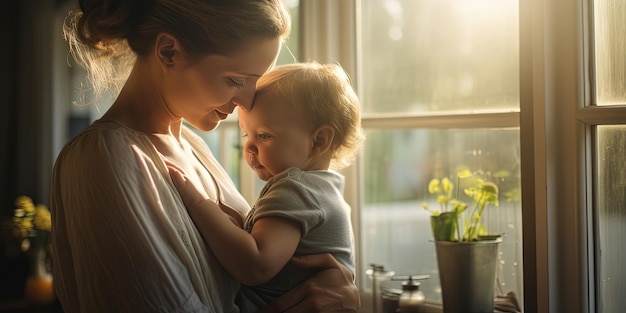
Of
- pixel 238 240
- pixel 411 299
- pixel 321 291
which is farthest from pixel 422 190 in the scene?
pixel 238 240

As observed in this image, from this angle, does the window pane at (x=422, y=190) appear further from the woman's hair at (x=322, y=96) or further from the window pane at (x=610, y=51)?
the woman's hair at (x=322, y=96)

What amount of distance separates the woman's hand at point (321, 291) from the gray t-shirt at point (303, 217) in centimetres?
3

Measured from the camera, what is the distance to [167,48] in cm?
142

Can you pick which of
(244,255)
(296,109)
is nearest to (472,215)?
(296,109)

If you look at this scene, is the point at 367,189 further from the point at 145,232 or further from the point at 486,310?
the point at 145,232

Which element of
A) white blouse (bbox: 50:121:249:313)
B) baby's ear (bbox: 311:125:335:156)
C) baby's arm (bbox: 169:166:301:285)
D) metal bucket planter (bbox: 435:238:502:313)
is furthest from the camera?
metal bucket planter (bbox: 435:238:502:313)

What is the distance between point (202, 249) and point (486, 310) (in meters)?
0.83

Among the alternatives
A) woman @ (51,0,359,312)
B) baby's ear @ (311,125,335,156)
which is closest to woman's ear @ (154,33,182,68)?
woman @ (51,0,359,312)

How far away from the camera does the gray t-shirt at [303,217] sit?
4.90ft

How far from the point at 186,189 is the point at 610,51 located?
99 centimetres

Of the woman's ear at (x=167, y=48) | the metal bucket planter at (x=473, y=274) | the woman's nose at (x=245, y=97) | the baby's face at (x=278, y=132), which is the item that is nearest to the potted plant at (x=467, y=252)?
the metal bucket planter at (x=473, y=274)

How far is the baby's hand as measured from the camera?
1.42 metres

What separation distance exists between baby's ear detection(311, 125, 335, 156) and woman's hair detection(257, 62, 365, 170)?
0.05 feet

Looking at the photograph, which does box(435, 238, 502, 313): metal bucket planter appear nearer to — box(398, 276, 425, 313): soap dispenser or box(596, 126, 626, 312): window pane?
box(398, 276, 425, 313): soap dispenser
